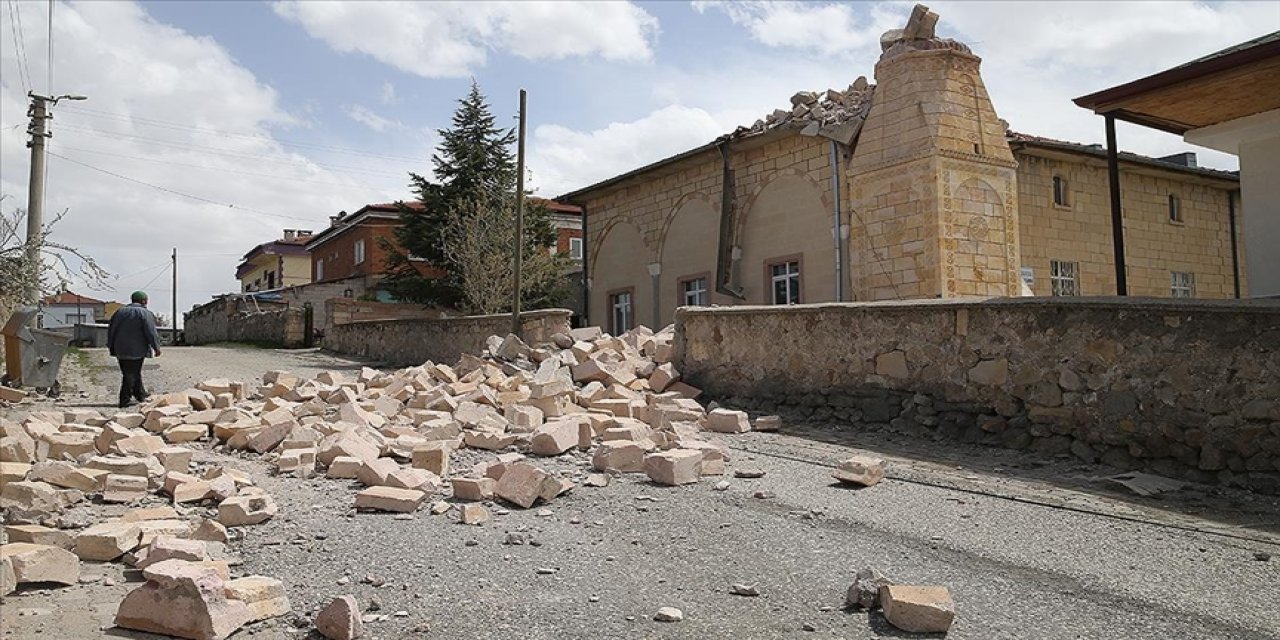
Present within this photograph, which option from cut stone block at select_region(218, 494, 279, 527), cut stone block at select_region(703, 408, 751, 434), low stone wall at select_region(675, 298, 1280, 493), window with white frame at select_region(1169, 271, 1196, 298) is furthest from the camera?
window with white frame at select_region(1169, 271, 1196, 298)

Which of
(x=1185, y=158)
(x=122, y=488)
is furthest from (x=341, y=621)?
(x=1185, y=158)

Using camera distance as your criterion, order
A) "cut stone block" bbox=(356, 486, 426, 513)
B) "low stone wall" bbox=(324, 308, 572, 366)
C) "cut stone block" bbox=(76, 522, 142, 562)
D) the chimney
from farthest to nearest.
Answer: the chimney < "low stone wall" bbox=(324, 308, 572, 366) < "cut stone block" bbox=(356, 486, 426, 513) < "cut stone block" bbox=(76, 522, 142, 562)

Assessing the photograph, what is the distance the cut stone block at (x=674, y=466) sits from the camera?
21.4 ft

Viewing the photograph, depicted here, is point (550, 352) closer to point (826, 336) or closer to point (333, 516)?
point (826, 336)

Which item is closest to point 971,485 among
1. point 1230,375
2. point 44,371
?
point 1230,375

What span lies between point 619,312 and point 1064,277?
1140cm

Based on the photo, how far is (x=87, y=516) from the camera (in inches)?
209

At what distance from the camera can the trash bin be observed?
11.6m

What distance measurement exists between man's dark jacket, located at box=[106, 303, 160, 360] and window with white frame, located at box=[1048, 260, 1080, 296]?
1721cm

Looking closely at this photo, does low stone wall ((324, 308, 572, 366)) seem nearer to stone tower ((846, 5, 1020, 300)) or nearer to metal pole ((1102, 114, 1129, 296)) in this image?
stone tower ((846, 5, 1020, 300))

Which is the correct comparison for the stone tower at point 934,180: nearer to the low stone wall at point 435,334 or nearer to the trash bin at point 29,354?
the low stone wall at point 435,334

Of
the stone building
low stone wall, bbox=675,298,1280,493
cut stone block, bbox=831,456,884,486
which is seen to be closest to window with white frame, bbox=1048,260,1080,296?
the stone building

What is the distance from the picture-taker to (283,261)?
48.7 meters

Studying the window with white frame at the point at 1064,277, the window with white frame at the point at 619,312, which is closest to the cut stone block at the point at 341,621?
the window with white frame at the point at 1064,277
